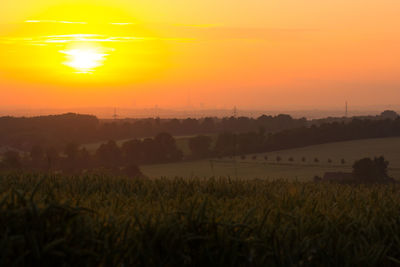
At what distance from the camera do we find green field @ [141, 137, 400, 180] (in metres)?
55.9

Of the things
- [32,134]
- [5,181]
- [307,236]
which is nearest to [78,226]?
[307,236]

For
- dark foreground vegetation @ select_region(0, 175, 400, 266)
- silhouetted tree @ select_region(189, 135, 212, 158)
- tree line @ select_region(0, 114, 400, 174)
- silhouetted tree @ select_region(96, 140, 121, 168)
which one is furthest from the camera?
silhouetted tree @ select_region(189, 135, 212, 158)

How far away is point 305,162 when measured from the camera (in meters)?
63.9

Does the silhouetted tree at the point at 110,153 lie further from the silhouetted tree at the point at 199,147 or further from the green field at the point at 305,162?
the silhouetted tree at the point at 199,147

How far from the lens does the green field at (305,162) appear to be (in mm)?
55875

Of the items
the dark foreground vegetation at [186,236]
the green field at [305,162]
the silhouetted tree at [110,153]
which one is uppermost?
the dark foreground vegetation at [186,236]

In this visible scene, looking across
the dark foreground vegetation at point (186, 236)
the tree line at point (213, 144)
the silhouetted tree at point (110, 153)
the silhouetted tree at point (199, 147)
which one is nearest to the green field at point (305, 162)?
the tree line at point (213, 144)

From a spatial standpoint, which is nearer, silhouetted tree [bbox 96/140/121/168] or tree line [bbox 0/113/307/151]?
silhouetted tree [bbox 96/140/121/168]

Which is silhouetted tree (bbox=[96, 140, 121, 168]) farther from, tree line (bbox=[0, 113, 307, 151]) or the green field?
tree line (bbox=[0, 113, 307, 151])

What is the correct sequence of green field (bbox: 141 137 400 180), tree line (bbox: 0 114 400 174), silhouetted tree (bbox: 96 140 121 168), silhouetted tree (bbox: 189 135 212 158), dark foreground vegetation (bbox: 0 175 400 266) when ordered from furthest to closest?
silhouetted tree (bbox: 189 135 212 158) < silhouetted tree (bbox: 96 140 121 168) < tree line (bbox: 0 114 400 174) < green field (bbox: 141 137 400 180) < dark foreground vegetation (bbox: 0 175 400 266)

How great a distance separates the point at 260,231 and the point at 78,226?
1.18 meters

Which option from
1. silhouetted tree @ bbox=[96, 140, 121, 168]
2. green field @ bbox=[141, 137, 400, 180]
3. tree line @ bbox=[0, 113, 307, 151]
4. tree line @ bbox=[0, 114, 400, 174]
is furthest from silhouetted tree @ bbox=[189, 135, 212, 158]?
tree line @ bbox=[0, 113, 307, 151]

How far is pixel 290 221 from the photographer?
3.55 m

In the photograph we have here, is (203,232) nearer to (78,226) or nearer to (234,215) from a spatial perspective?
(234,215)
